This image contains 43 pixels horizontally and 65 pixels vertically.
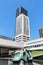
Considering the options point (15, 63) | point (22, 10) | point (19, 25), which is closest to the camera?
point (15, 63)

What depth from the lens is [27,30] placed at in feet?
276

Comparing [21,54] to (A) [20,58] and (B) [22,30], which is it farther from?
(B) [22,30]

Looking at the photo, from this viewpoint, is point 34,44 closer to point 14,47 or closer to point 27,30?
point 14,47

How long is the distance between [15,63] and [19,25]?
7275 cm

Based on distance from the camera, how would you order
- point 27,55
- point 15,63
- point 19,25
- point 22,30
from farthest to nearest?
point 19,25, point 22,30, point 27,55, point 15,63

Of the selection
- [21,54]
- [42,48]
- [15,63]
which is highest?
[42,48]

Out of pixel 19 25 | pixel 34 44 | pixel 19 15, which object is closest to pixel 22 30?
pixel 19 25

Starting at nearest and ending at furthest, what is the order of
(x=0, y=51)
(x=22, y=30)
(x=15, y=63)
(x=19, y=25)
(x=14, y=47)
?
(x=15, y=63) < (x=0, y=51) < (x=14, y=47) < (x=22, y=30) < (x=19, y=25)

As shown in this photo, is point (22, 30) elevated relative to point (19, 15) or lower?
lower

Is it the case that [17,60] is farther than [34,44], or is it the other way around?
[34,44]

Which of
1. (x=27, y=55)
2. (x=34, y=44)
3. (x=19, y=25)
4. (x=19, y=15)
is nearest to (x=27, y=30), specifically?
(x=19, y=25)

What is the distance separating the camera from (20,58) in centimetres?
1120

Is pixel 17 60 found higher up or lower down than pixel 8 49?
lower down

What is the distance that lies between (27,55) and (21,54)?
101 cm
